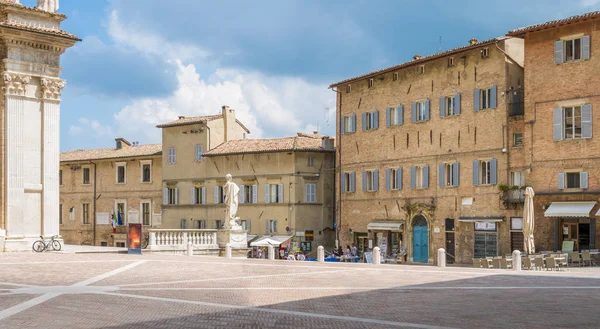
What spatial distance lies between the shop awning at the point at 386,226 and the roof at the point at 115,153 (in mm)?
23305

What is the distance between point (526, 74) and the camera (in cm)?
4250

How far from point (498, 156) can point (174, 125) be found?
101 ft

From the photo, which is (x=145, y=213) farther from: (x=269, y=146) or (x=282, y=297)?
(x=282, y=297)

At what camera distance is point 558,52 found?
1612 inches

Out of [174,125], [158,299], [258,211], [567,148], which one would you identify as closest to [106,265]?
[158,299]

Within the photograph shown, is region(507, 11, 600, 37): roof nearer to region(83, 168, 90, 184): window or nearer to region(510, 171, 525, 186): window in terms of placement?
region(510, 171, 525, 186): window

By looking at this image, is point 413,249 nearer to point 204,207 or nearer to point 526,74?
point 526,74

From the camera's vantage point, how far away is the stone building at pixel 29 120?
1313 inches

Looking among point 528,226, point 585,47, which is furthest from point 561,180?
point 585,47

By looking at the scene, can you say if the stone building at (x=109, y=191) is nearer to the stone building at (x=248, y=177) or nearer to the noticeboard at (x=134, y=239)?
the stone building at (x=248, y=177)

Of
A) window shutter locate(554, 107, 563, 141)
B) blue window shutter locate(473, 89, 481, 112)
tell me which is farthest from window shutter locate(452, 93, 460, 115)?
window shutter locate(554, 107, 563, 141)

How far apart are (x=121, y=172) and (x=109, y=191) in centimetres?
226

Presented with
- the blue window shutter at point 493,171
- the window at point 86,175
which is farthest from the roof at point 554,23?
the window at point 86,175

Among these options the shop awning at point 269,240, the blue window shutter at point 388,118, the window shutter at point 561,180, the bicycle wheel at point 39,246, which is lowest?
the shop awning at point 269,240
